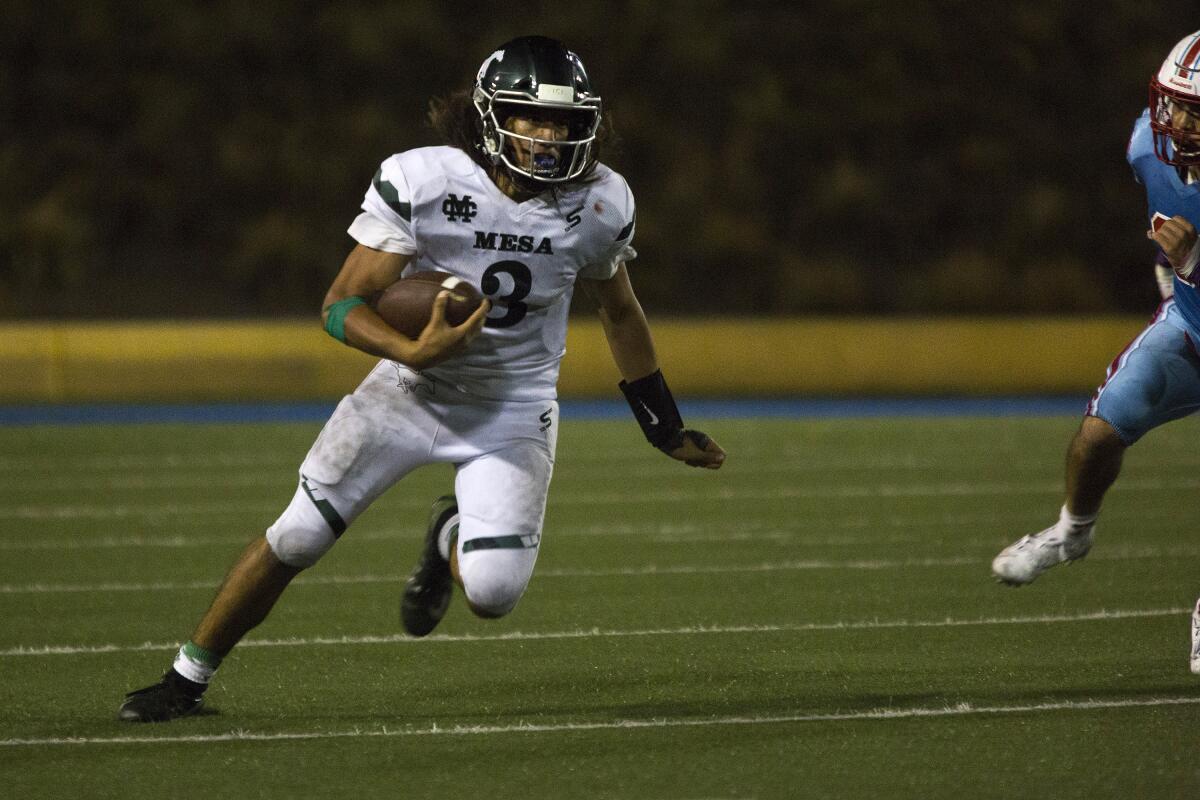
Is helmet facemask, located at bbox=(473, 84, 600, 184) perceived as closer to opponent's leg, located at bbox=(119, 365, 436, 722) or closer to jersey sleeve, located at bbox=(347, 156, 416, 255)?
jersey sleeve, located at bbox=(347, 156, 416, 255)

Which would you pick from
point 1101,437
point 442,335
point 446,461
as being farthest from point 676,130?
point 442,335

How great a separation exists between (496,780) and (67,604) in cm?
240

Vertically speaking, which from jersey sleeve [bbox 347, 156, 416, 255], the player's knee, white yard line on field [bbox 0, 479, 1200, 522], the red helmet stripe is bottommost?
white yard line on field [bbox 0, 479, 1200, 522]

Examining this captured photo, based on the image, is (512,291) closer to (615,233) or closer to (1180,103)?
(615,233)

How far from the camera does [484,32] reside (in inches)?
672

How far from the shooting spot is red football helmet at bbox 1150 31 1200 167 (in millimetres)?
3713

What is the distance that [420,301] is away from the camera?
330 cm

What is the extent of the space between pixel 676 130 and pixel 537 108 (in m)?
13.7

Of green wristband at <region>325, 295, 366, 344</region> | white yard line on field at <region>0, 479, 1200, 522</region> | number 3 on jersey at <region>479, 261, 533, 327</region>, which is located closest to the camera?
green wristband at <region>325, 295, 366, 344</region>

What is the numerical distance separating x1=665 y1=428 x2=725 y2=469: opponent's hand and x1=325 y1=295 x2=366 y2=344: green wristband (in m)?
0.82

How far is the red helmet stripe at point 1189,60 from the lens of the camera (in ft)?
12.2

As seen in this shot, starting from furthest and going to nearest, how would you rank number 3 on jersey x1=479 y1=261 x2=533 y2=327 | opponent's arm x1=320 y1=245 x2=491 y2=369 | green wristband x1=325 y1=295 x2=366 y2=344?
1. number 3 on jersey x1=479 y1=261 x2=533 y2=327
2. green wristband x1=325 y1=295 x2=366 y2=344
3. opponent's arm x1=320 y1=245 x2=491 y2=369

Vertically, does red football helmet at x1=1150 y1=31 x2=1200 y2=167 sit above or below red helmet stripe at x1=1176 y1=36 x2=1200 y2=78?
below

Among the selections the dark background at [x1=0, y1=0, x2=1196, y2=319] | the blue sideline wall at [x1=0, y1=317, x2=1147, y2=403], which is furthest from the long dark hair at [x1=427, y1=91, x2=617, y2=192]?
the dark background at [x1=0, y1=0, x2=1196, y2=319]
